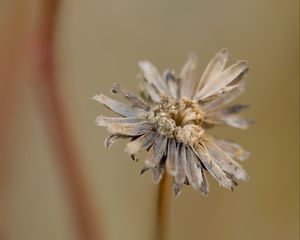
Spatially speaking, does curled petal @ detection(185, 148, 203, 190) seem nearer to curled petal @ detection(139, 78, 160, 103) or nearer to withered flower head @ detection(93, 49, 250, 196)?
withered flower head @ detection(93, 49, 250, 196)

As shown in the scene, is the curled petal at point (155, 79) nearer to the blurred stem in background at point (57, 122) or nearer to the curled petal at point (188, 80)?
the curled petal at point (188, 80)

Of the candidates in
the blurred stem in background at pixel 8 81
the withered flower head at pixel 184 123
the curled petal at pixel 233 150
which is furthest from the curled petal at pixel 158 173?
the blurred stem in background at pixel 8 81

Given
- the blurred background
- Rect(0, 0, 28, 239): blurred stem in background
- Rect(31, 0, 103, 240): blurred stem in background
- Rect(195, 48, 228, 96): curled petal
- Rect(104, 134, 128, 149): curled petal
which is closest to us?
Rect(104, 134, 128, 149): curled petal

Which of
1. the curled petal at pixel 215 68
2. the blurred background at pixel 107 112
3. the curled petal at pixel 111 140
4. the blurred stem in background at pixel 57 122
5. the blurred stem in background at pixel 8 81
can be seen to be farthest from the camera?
the blurred stem in background at pixel 8 81

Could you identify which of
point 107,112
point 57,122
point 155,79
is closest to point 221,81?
point 155,79

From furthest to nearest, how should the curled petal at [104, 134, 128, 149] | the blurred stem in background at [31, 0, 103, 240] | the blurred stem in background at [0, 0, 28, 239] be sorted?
the blurred stem in background at [0, 0, 28, 239]
the blurred stem in background at [31, 0, 103, 240]
the curled petal at [104, 134, 128, 149]

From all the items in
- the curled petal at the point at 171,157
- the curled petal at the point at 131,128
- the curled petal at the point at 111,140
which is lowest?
the curled petal at the point at 171,157

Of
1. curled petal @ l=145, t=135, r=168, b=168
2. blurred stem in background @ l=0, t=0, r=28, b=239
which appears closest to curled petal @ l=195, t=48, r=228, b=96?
curled petal @ l=145, t=135, r=168, b=168

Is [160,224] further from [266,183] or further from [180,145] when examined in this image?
[266,183]
